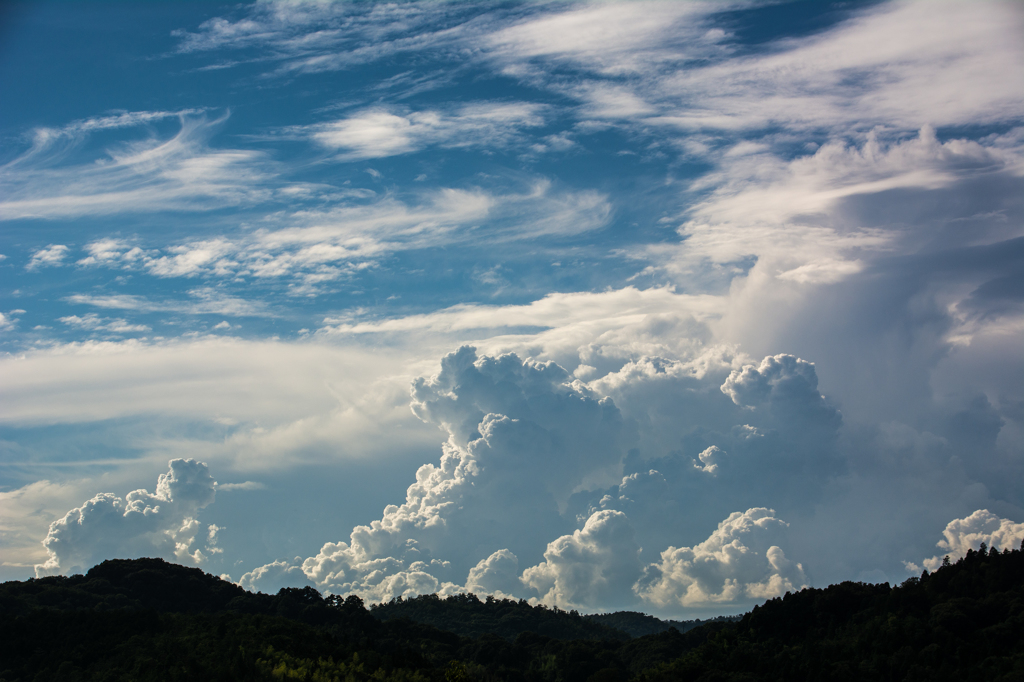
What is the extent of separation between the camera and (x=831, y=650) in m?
110

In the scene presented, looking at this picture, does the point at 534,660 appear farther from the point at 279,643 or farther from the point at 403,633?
the point at 279,643

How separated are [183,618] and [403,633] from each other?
54062 millimetres

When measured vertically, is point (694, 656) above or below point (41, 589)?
below

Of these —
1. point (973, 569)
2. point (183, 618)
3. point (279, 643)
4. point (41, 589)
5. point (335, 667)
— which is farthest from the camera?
point (41, 589)

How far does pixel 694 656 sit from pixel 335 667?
2310 inches

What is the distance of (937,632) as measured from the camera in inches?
3898

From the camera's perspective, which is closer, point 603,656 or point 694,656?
point 694,656

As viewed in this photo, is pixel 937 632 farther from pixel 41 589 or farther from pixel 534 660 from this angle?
pixel 41 589

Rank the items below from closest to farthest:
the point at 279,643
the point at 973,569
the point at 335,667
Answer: the point at 335,667 → the point at 279,643 → the point at 973,569

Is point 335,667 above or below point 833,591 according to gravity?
below

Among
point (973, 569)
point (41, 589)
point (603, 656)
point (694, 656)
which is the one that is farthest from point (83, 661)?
point (973, 569)

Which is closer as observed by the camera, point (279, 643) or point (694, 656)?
point (279, 643)

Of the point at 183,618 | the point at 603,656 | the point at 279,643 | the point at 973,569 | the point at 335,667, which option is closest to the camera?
the point at 335,667

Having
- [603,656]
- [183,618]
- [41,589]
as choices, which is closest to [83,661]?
[183,618]
